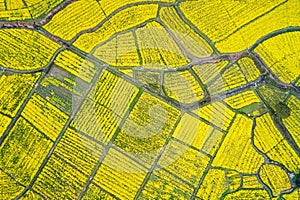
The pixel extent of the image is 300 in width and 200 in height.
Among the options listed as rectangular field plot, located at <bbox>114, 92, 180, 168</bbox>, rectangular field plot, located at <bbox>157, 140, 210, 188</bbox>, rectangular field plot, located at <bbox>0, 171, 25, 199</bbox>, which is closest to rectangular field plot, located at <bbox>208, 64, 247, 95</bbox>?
rectangular field plot, located at <bbox>114, 92, 180, 168</bbox>

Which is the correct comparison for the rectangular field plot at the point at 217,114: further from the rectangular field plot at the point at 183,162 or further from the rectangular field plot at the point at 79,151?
the rectangular field plot at the point at 79,151

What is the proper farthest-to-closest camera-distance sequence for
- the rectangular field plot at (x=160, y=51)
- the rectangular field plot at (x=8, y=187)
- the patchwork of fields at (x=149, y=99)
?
1. the rectangular field plot at (x=160, y=51)
2. the patchwork of fields at (x=149, y=99)
3. the rectangular field plot at (x=8, y=187)

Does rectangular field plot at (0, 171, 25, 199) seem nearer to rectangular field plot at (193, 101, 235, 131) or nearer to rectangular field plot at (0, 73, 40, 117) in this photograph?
rectangular field plot at (0, 73, 40, 117)

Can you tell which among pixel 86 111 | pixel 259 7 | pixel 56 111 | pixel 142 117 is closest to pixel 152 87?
pixel 142 117

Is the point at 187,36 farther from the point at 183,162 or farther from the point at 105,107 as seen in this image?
the point at 183,162

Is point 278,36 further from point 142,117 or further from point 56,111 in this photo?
point 56,111

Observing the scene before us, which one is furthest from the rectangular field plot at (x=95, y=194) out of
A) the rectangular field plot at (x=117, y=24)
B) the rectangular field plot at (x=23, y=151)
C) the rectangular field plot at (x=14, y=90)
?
the rectangular field plot at (x=117, y=24)
